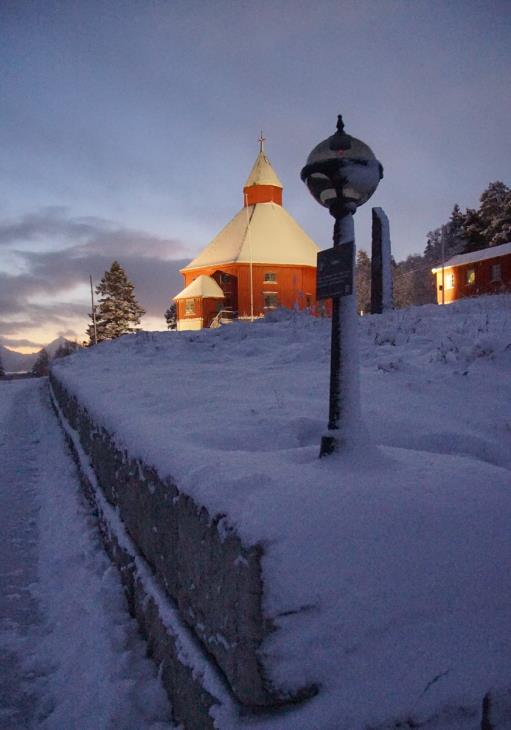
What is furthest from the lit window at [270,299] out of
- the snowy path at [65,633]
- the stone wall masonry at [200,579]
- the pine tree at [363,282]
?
the stone wall masonry at [200,579]

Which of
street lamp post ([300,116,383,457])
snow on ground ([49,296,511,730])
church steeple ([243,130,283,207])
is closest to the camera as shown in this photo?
snow on ground ([49,296,511,730])

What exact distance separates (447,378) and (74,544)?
3.41 meters

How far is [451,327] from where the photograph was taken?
23.3ft

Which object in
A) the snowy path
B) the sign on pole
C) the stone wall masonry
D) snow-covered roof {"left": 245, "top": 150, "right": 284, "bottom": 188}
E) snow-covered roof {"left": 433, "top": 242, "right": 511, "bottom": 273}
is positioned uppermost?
snow-covered roof {"left": 245, "top": 150, "right": 284, "bottom": 188}

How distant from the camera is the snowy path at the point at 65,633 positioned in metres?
2.18

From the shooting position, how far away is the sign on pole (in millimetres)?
2256

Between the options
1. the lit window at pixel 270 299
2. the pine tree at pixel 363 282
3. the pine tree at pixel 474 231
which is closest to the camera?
the lit window at pixel 270 299

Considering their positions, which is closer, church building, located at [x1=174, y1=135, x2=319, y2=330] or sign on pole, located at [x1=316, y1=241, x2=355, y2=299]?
sign on pole, located at [x1=316, y1=241, x2=355, y2=299]

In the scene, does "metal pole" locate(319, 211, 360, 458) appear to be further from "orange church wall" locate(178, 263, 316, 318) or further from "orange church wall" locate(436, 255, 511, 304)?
"orange church wall" locate(436, 255, 511, 304)

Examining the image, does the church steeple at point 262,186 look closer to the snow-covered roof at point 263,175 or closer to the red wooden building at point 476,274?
the snow-covered roof at point 263,175

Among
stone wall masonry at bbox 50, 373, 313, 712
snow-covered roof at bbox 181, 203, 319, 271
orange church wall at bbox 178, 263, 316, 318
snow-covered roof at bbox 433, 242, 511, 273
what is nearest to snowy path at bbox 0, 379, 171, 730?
stone wall masonry at bbox 50, 373, 313, 712

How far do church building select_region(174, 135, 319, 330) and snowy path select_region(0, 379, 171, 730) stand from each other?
24.8 m

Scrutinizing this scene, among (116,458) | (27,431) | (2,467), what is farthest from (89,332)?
(116,458)

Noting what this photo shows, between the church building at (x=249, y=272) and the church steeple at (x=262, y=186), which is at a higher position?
the church steeple at (x=262, y=186)
